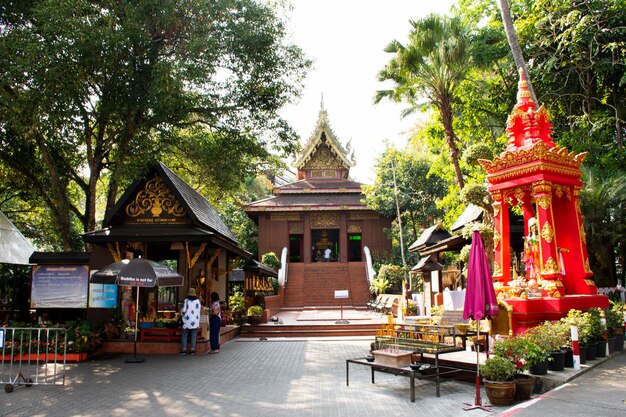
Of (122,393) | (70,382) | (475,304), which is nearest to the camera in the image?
(475,304)

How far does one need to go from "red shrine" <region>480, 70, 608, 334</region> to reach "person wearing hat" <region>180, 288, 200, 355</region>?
22.5ft

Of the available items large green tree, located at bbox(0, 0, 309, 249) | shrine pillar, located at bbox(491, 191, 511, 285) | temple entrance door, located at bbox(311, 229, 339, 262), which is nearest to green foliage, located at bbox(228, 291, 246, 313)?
large green tree, located at bbox(0, 0, 309, 249)

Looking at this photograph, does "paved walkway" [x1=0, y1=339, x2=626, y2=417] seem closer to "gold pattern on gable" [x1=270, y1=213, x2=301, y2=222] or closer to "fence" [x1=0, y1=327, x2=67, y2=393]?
"fence" [x1=0, y1=327, x2=67, y2=393]

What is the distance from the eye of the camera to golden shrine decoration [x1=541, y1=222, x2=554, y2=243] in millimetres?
10211

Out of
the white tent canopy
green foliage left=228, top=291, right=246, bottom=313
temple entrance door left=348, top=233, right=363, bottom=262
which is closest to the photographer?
the white tent canopy

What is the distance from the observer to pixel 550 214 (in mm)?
10375

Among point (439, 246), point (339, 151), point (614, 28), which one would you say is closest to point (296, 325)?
point (439, 246)

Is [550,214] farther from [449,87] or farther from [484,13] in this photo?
[484,13]

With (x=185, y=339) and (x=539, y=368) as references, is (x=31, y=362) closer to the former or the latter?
(x=185, y=339)

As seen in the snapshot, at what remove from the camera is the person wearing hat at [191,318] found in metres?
11.6

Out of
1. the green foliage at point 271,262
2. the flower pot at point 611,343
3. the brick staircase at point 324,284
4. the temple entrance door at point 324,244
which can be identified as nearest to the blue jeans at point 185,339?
the flower pot at point 611,343

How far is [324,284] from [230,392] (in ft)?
68.8

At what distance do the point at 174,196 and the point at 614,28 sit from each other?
14.6 meters

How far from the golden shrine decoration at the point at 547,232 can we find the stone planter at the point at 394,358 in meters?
4.25
